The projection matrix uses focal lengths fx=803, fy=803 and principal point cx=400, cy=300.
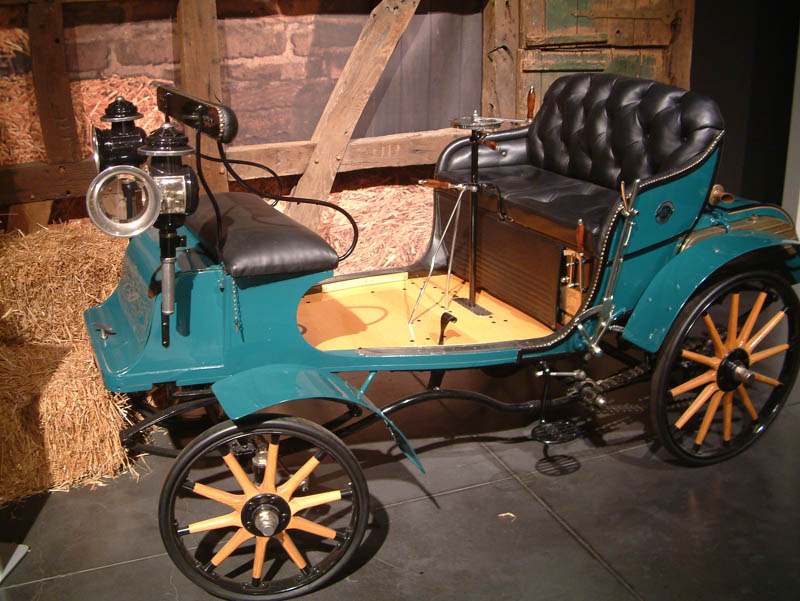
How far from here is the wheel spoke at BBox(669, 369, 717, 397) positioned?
332cm

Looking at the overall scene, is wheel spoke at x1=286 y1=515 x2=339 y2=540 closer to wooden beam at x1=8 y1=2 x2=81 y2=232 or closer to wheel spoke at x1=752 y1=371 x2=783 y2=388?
wheel spoke at x1=752 y1=371 x2=783 y2=388

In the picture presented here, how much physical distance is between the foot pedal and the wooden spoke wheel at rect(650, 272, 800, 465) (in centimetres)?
34

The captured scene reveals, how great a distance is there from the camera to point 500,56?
538cm

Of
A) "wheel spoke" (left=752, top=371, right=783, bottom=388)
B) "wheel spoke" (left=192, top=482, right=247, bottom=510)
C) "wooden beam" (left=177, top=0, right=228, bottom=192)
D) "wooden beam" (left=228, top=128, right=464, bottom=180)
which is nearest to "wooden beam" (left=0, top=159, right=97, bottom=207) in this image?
"wooden beam" (left=177, top=0, right=228, bottom=192)

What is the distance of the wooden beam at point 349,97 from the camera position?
4895mm

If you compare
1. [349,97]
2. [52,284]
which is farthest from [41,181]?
[349,97]

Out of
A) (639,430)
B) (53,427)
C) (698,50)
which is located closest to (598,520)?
(639,430)

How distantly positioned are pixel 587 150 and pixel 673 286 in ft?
A: 3.30

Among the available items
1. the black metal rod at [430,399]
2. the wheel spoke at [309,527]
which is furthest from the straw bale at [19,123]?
the wheel spoke at [309,527]

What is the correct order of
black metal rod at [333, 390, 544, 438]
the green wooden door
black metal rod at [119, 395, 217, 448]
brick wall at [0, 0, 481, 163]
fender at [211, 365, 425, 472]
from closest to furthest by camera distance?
1. fender at [211, 365, 425, 472]
2. black metal rod at [119, 395, 217, 448]
3. black metal rod at [333, 390, 544, 438]
4. brick wall at [0, 0, 481, 163]
5. the green wooden door

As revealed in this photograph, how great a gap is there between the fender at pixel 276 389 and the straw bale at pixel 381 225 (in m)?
2.61

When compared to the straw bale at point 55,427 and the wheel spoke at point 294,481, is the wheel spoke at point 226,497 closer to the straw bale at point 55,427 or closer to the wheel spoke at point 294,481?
the wheel spoke at point 294,481

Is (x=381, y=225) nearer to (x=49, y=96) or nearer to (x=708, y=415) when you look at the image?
(x=49, y=96)

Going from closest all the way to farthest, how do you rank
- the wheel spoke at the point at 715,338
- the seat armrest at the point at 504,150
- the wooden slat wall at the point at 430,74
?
1. the wheel spoke at the point at 715,338
2. the seat armrest at the point at 504,150
3. the wooden slat wall at the point at 430,74
